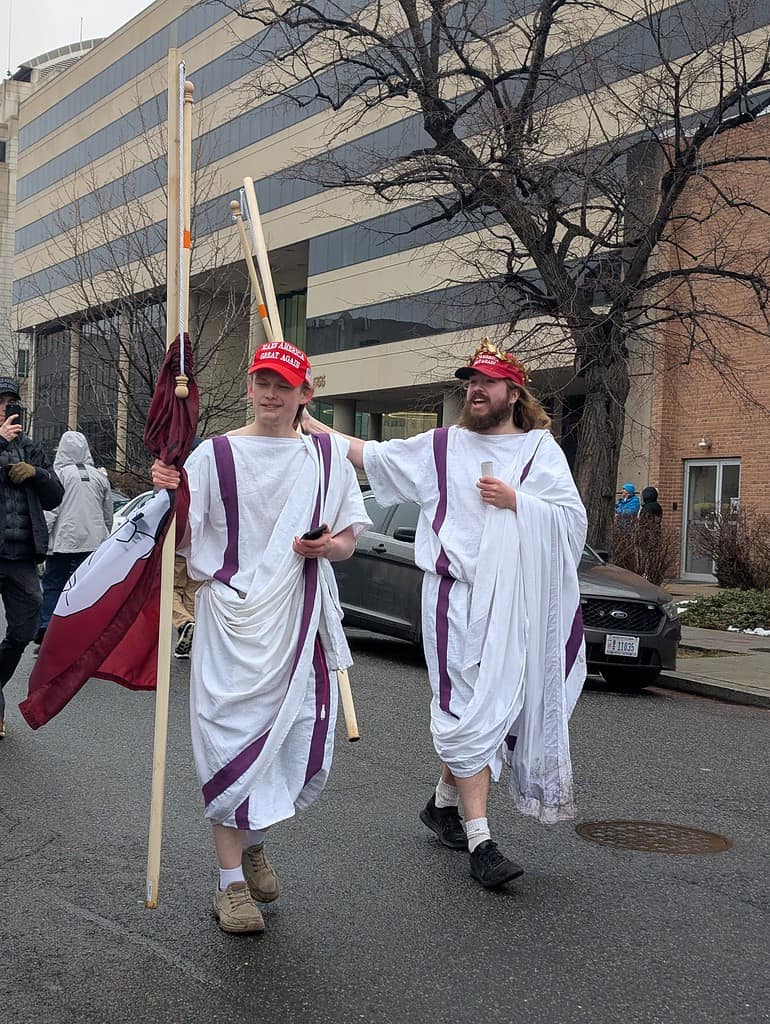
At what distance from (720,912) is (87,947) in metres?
2.23

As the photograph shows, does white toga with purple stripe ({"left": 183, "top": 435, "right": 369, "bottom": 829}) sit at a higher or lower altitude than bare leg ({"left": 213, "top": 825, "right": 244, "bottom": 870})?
higher

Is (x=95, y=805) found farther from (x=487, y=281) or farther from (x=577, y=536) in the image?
(x=487, y=281)

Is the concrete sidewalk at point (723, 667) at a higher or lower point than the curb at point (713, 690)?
higher

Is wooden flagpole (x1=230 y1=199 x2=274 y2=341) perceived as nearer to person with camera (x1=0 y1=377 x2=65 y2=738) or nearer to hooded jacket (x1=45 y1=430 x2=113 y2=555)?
person with camera (x1=0 y1=377 x2=65 y2=738)

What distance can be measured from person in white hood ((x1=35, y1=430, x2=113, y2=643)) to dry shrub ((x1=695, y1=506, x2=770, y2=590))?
10.5 metres

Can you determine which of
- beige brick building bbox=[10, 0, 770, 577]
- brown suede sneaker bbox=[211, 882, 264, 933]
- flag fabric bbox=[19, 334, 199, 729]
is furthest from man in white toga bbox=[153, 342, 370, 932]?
beige brick building bbox=[10, 0, 770, 577]

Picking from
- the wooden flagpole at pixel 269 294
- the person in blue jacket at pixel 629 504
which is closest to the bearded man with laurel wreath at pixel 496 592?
the wooden flagpole at pixel 269 294

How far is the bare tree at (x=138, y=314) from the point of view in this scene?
25031 millimetres

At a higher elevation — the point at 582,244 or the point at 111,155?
the point at 111,155

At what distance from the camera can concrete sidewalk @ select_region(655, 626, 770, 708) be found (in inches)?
424

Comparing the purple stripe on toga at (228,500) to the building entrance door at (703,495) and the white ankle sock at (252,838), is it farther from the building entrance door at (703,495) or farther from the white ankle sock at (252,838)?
the building entrance door at (703,495)

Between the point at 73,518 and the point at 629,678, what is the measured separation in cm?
498

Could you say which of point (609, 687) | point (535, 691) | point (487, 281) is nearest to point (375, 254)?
point (487, 281)

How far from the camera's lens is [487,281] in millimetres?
15602
